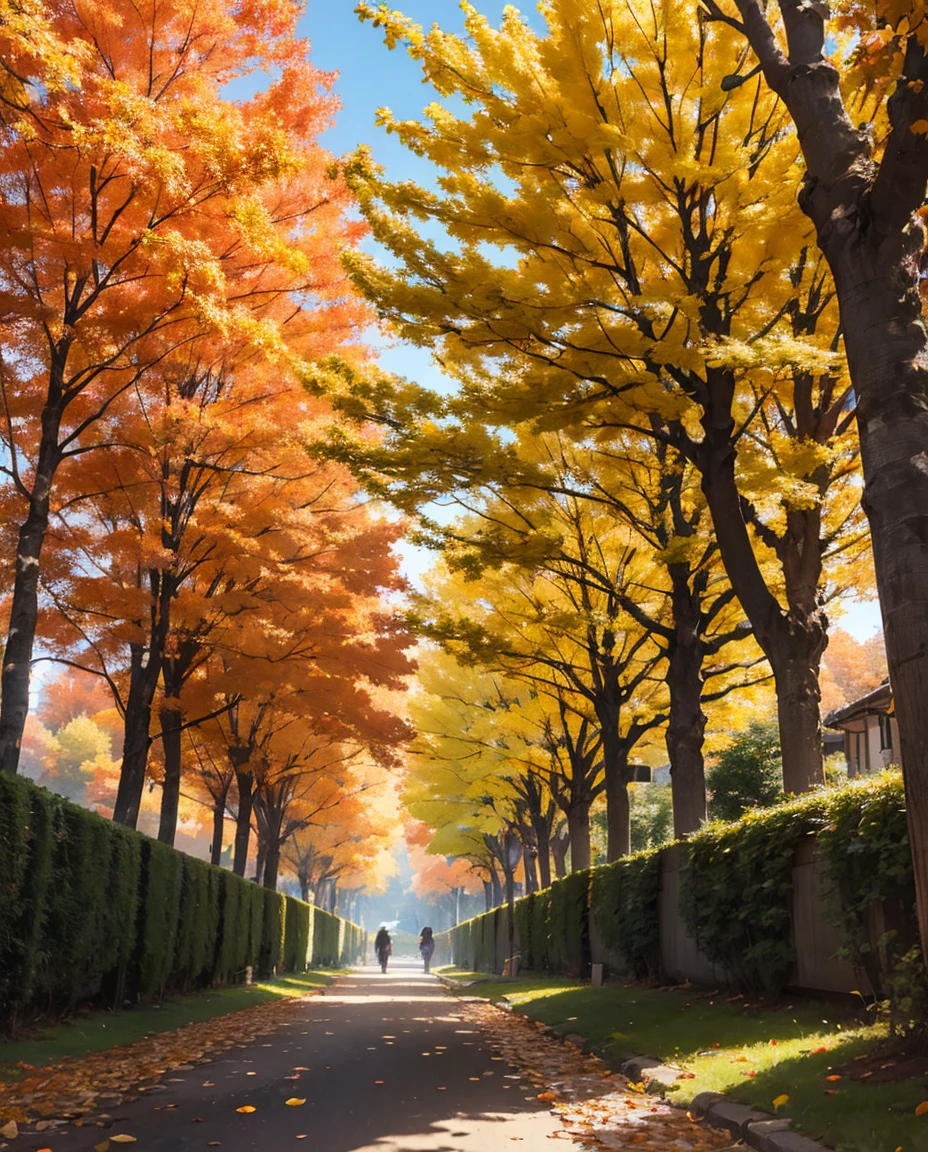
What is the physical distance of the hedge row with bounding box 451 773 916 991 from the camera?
19.1ft

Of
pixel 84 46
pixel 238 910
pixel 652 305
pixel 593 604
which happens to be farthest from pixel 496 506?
pixel 238 910

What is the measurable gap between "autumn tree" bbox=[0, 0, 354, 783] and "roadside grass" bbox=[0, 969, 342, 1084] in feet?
7.78

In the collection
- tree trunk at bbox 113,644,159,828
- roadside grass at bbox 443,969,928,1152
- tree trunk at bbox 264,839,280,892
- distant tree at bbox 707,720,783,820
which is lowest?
roadside grass at bbox 443,969,928,1152

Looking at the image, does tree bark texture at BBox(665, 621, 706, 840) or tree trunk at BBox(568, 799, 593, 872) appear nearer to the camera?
tree bark texture at BBox(665, 621, 706, 840)

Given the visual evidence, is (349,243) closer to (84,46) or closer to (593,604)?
(84,46)

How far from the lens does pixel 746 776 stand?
24016 mm

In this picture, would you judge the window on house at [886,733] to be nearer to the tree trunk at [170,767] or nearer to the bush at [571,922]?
the bush at [571,922]

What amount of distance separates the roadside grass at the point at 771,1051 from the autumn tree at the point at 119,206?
19.6 feet

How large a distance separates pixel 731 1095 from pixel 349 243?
10308 mm

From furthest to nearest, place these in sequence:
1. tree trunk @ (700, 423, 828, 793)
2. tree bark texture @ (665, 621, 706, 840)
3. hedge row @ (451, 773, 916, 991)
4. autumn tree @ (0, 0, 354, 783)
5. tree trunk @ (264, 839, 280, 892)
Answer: tree trunk @ (264, 839, 280, 892) → tree bark texture @ (665, 621, 706, 840) → autumn tree @ (0, 0, 354, 783) → tree trunk @ (700, 423, 828, 793) → hedge row @ (451, 773, 916, 991)

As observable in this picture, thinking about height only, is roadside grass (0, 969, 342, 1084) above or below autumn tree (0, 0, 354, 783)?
below

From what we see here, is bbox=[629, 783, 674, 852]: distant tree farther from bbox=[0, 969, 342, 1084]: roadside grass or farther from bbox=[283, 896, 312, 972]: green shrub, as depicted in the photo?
bbox=[0, 969, 342, 1084]: roadside grass

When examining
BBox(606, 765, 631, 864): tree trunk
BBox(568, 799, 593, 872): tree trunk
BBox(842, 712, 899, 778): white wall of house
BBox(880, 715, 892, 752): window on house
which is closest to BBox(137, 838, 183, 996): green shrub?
BBox(606, 765, 631, 864): tree trunk

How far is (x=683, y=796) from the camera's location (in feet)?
39.4
